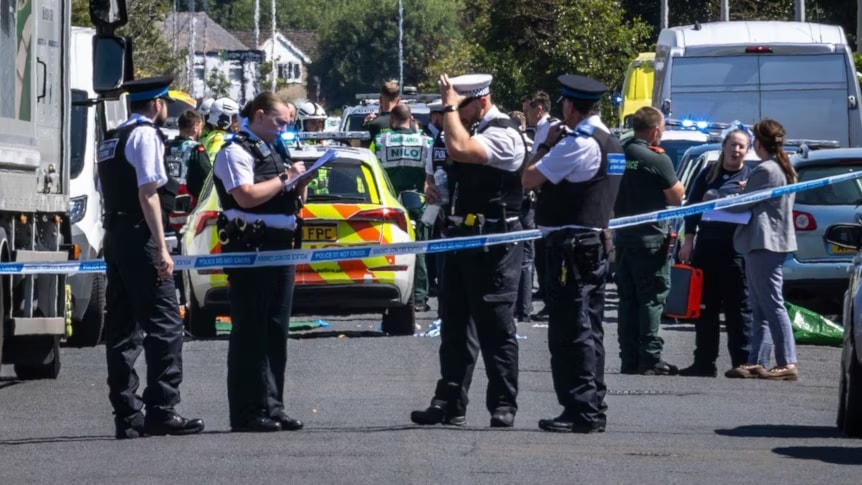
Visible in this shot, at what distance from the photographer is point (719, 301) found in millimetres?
13375

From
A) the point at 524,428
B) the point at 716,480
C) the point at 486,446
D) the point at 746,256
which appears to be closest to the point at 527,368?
the point at 746,256

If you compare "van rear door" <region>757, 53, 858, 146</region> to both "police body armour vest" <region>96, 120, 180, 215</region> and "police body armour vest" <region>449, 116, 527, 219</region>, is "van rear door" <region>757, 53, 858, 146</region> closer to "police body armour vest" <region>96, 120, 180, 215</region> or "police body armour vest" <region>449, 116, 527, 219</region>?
"police body armour vest" <region>449, 116, 527, 219</region>

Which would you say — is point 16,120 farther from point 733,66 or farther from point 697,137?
point 733,66

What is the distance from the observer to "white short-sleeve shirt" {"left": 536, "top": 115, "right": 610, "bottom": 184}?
31.4 feet

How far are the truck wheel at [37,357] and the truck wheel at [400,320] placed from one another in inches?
137

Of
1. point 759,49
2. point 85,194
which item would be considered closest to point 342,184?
point 85,194

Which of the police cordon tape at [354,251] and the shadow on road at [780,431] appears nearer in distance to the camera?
the police cordon tape at [354,251]

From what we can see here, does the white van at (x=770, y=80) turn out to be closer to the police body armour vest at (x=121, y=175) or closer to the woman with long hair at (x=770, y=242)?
the woman with long hair at (x=770, y=242)

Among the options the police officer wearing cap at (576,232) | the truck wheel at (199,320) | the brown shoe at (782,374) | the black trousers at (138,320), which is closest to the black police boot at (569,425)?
the police officer wearing cap at (576,232)

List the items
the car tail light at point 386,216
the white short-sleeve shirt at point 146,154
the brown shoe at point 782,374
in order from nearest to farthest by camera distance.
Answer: the white short-sleeve shirt at point 146,154 → the brown shoe at point 782,374 → the car tail light at point 386,216

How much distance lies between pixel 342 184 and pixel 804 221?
3996 millimetres

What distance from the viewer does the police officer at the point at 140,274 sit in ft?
30.9

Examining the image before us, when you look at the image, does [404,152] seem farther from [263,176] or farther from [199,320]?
[263,176]

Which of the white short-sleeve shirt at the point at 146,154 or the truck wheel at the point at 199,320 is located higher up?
the white short-sleeve shirt at the point at 146,154
